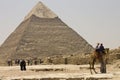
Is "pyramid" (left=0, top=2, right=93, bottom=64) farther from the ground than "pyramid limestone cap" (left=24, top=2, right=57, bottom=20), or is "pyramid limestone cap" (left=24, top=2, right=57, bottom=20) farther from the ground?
"pyramid limestone cap" (left=24, top=2, right=57, bottom=20)

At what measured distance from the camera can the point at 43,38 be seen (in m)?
128

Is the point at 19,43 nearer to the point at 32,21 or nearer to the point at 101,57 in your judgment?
the point at 32,21

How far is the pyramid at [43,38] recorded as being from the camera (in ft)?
Result: 392

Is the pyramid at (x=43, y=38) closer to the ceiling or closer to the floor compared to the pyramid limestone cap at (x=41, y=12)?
closer to the floor

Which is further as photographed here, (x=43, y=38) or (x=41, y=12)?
(x=41, y=12)

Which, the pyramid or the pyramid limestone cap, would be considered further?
the pyramid limestone cap

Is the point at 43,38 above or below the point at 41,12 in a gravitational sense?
below

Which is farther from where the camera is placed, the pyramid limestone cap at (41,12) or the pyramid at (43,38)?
the pyramid limestone cap at (41,12)

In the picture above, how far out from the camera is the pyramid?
120 m

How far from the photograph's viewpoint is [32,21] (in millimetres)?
131625

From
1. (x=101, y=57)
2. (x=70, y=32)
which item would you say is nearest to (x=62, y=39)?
(x=70, y=32)

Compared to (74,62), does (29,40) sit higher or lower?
higher

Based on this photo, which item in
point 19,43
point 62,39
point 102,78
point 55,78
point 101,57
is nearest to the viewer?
point 102,78

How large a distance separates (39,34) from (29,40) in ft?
19.8
